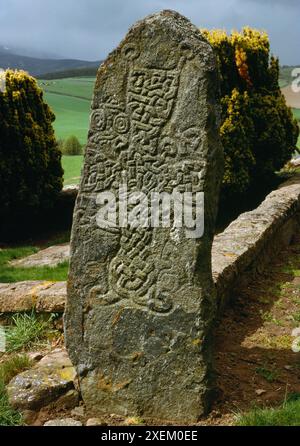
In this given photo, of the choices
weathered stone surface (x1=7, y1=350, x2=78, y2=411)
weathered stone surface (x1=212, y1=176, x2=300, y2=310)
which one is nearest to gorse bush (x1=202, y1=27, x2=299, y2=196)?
→ weathered stone surface (x1=212, y1=176, x2=300, y2=310)

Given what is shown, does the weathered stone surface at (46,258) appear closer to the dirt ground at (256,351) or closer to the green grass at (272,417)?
the dirt ground at (256,351)

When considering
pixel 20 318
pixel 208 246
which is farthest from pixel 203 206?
pixel 20 318

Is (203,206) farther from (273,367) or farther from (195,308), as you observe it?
(273,367)

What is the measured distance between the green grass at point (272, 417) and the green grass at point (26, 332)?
7.08ft

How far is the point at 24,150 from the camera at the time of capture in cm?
1179

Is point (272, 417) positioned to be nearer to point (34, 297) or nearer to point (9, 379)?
point (9, 379)

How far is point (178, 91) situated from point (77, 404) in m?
2.27

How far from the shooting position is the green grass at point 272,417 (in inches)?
155

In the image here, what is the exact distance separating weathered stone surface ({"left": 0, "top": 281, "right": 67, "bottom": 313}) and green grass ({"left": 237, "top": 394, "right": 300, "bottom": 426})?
89.0 inches

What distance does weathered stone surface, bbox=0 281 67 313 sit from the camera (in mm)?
5812

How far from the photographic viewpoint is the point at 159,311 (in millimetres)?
4297

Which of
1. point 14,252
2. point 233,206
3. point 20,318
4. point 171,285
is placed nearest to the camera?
point 171,285

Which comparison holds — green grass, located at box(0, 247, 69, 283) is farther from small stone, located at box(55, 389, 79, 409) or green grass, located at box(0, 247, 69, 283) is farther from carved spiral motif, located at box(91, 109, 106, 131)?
carved spiral motif, located at box(91, 109, 106, 131)

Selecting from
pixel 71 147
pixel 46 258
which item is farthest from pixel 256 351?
pixel 71 147
